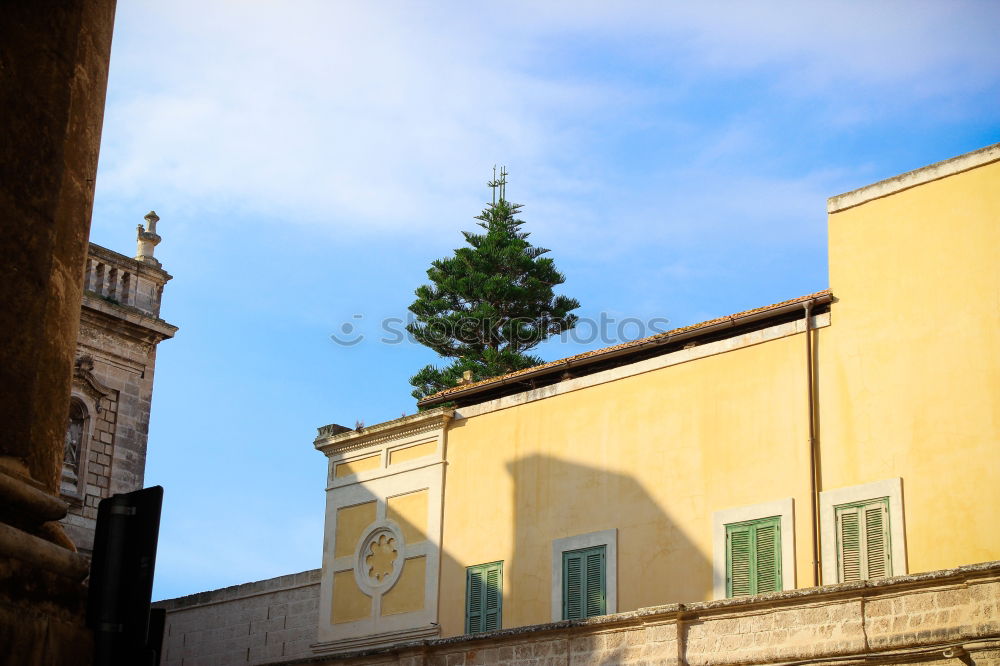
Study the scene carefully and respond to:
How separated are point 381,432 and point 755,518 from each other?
7.54 metres

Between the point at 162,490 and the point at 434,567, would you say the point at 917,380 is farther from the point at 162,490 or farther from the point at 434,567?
the point at 162,490

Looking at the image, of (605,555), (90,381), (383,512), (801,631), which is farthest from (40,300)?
(90,381)

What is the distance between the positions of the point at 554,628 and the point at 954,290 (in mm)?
6977

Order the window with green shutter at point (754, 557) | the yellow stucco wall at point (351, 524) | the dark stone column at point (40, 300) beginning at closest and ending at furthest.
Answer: the dark stone column at point (40, 300)
the window with green shutter at point (754, 557)
the yellow stucco wall at point (351, 524)

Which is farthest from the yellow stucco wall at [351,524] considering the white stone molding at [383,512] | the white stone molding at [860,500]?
the white stone molding at [860,500]

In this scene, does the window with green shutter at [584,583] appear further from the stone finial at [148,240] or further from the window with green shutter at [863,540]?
the stone finial at [148,240]

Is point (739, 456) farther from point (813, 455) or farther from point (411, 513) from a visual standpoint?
point (411, 513)

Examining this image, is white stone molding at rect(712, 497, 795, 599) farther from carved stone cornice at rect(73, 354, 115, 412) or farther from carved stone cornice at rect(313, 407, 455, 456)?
carved stone cornice at rect(73, 354, 115, 412)

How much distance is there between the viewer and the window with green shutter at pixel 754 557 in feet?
59.7

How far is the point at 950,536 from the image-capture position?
16984mm

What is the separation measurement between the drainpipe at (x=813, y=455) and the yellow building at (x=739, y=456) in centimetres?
3

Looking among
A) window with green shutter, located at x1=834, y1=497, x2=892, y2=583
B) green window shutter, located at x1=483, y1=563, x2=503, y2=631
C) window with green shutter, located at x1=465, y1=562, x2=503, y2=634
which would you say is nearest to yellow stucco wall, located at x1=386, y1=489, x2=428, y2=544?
window with green shutter, located at x1=465, y1=562, x2=503, y2=634

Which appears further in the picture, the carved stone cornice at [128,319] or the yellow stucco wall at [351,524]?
the carved stone cornice at [128,319]

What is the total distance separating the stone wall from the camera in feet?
41.8
